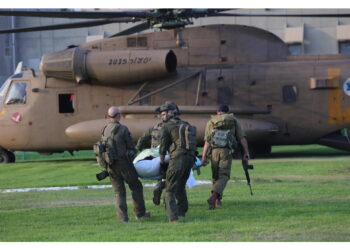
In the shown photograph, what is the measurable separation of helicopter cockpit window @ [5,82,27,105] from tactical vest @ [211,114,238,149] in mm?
13104

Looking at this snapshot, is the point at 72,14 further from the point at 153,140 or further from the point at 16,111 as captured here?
the point at 153,140

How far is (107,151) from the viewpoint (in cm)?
1129

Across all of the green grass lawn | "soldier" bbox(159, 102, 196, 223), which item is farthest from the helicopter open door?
"soldier" bbox(159, 102, 196, 223)

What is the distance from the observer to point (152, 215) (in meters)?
12.1

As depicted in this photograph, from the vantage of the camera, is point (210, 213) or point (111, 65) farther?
point (111, 65)

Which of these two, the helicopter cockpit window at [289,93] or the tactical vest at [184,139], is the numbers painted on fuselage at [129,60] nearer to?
the helicopter cockpit window at [289,93]

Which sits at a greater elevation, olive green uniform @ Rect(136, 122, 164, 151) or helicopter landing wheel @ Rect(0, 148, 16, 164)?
olive green uniform @ Rect(136, 122, 164, 151)

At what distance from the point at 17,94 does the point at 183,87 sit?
596 cm

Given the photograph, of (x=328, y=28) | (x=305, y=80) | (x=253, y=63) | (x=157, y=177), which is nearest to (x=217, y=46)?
(x=253, y=63)

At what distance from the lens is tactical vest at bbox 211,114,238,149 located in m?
12.8

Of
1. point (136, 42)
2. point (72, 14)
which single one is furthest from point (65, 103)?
point (72, 14)

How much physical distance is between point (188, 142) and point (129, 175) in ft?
3.62

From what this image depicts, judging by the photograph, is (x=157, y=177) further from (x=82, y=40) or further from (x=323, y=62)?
(x=82, y=40)

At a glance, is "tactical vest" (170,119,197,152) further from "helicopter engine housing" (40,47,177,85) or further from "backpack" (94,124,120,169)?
"helicopter engine housing" (40,47,177,85)
